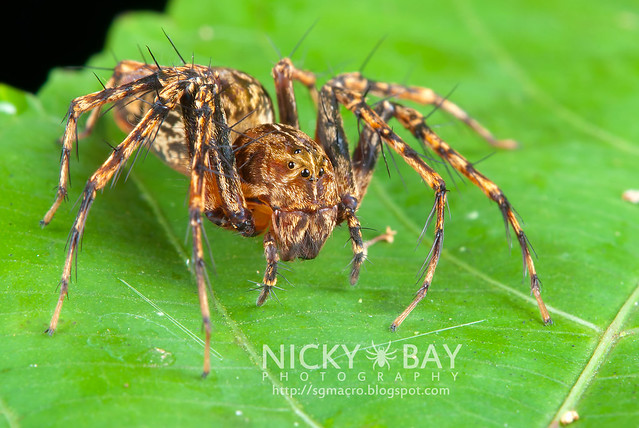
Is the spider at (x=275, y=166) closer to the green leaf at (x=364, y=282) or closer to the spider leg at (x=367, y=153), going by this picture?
the spider leg at (x=367, y=153)

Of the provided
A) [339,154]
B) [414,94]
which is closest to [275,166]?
[339,154]

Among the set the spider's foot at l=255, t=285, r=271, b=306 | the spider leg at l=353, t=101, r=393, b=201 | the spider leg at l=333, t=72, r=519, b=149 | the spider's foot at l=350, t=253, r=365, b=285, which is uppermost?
the spider leg at l=333, t=72, r=519, b=149

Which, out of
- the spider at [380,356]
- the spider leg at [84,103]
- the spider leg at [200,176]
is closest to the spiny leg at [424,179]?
the spider at [380,356]

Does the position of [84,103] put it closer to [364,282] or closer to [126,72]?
[126,72]

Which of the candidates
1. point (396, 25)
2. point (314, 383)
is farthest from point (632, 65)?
point (314, 383)

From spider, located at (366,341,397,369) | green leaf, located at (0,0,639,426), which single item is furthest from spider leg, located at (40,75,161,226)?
spider, located at (366,341,397,369)

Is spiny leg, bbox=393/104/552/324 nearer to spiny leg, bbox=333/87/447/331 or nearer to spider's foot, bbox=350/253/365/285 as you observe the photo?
spiny leg, bbox=333/87/447/331

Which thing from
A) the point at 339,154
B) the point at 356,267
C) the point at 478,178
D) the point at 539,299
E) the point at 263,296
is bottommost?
the point at 263,296
